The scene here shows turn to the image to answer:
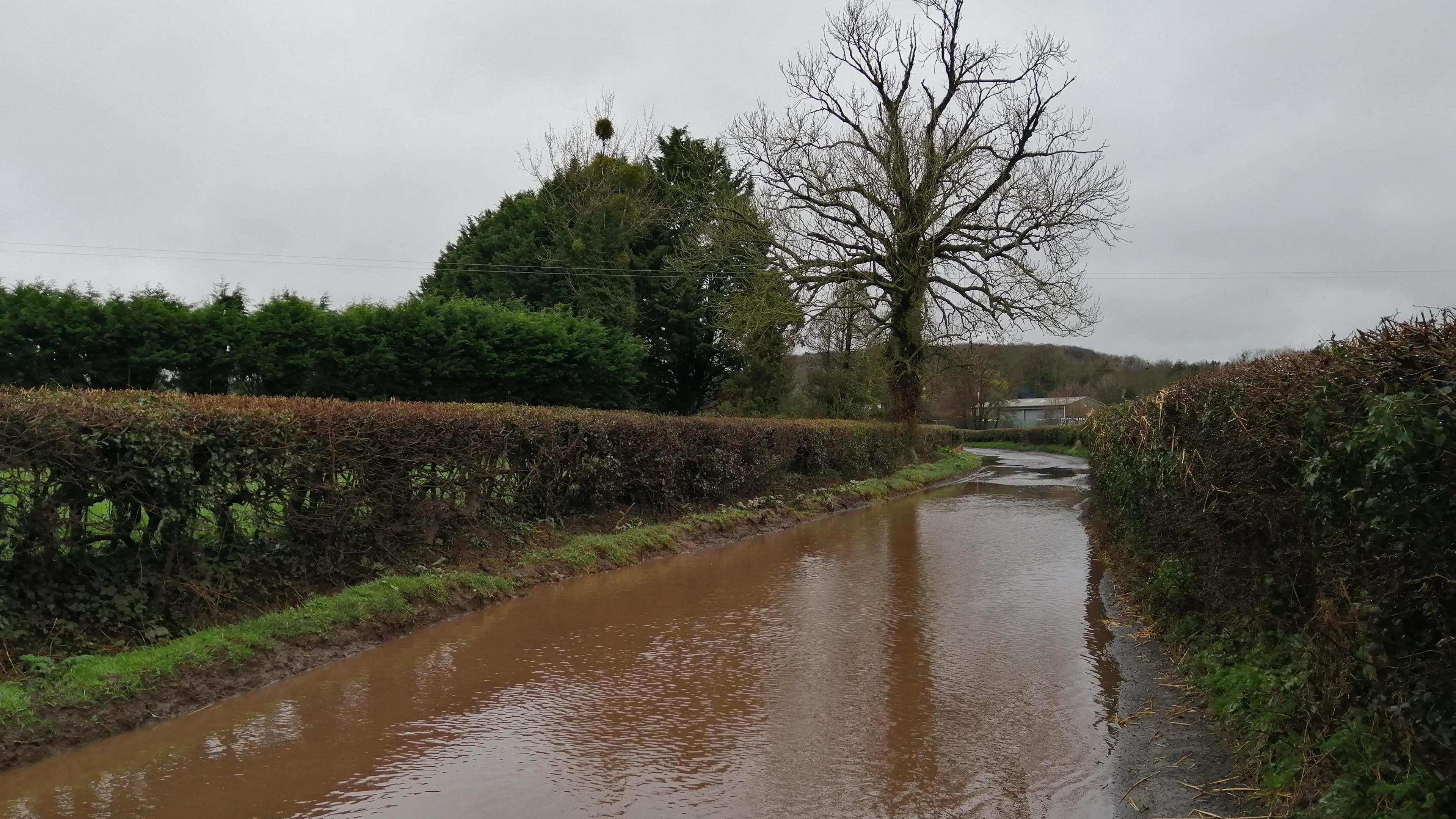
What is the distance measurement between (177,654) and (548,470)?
5.68 m

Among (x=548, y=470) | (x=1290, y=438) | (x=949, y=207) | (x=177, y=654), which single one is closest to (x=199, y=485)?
(x=177, y=654)

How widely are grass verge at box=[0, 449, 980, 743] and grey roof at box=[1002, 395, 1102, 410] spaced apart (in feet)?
210

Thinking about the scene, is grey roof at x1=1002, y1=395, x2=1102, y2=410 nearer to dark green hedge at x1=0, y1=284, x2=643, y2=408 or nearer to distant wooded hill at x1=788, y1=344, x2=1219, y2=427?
distant wooded hill at x1=788, y1=344, x2=1219, y2=427

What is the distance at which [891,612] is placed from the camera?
8.85 metres

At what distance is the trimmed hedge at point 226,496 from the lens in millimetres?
5781

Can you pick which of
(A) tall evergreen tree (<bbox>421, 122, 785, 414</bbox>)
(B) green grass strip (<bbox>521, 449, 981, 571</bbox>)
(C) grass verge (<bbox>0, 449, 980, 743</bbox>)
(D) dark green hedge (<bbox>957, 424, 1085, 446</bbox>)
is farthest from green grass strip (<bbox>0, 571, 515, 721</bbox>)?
(D) dark green hedge (<bbox>957, 424, 1085, 446</bbox>)

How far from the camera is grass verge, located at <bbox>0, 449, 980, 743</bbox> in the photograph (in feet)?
17.2

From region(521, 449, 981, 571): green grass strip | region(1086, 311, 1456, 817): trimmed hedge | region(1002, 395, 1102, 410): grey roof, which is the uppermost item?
region(1002, 395, 1102, 410): grey roof

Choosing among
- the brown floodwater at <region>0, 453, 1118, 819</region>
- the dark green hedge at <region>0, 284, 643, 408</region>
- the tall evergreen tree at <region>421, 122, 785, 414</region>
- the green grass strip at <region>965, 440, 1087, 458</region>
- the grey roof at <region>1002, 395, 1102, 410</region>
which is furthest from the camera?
the grey roof at <region>1002, 395, 1102, 410</region>

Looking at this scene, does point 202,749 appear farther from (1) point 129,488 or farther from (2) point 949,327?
(2) point 949,327

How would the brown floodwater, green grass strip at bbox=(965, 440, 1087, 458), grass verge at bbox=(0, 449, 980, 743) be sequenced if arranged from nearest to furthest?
the brown floodwater → grass verge at bbox=(0, 449, 980, 743) → green grass strip at bbox=(965, 440, 1087, 458)

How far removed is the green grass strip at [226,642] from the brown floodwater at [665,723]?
0.34 meters

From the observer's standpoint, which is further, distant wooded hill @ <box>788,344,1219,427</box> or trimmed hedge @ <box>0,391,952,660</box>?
distant wooded hill @ <box>788,344,1219,427</box>

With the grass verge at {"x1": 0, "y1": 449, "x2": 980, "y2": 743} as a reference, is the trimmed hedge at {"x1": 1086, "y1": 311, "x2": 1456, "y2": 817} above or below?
above
